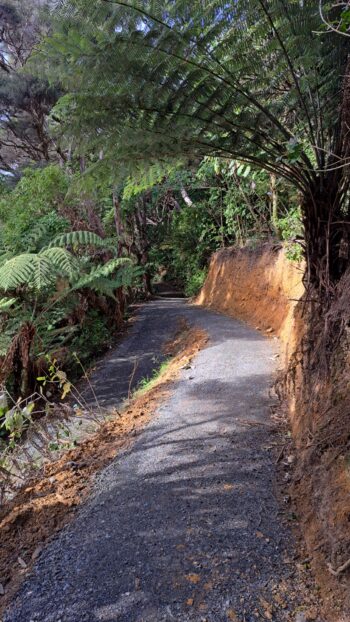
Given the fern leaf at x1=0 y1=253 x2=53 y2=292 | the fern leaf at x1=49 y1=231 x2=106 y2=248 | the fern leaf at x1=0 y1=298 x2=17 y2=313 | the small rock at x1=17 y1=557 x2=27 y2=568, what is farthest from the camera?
the fern leaf at x1=49 y1=231 x2=106 y2=248

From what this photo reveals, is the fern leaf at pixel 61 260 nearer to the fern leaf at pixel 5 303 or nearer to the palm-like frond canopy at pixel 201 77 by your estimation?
the fern leaf at pixel 5 303

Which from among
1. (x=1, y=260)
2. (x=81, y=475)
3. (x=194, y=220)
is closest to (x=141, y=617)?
(x=81, y=475)

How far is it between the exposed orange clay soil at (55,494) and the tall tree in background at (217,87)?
206 centimetres

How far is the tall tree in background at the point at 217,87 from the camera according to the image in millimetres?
2576

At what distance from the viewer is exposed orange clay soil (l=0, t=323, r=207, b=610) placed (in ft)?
7.49

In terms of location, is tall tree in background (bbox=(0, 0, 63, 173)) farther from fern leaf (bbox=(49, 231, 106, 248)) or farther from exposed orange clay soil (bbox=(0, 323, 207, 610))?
exposed orange clay soil (bbox=(0, 323, 207, 610))

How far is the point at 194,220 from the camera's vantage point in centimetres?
1393

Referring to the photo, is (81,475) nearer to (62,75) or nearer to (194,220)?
(62,75)

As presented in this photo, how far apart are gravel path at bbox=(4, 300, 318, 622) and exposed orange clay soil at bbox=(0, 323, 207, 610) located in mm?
110

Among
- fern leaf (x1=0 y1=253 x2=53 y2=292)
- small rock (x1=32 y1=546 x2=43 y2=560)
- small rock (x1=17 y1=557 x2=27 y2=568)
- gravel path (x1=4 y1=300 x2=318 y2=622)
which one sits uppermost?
fern leaf (x1=0 y1=253 x2=53 y2=292)

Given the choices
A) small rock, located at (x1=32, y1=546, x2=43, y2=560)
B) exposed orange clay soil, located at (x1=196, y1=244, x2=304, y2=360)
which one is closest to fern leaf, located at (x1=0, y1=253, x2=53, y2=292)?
exposed orange clay soil, located at (x1=196, y1=244, x2=304, y2=360)

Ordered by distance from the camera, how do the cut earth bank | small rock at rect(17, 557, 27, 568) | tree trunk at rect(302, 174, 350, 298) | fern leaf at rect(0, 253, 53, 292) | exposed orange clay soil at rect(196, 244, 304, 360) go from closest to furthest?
the cut earth bank → small rock at rect(17, 557, 27, 568) → tree trunk at rect(302, 174, 350, 298) → fern leaf at rect(0, 253, 53, 292) → exposed orange clay soil at rect(196, 244, 304, 360)

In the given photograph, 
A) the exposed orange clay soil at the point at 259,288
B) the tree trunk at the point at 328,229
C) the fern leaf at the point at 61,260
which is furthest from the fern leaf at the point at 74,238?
the tree trunk at the point at 328,229

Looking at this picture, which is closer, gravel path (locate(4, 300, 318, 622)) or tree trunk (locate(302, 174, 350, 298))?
gravel path (locate(4, 300, 318, 622))
